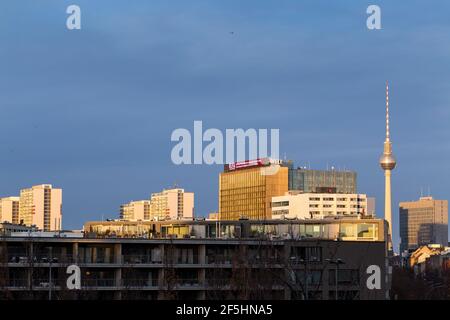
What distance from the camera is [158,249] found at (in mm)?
84125

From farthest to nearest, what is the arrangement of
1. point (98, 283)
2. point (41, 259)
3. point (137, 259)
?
point (137, 259) < point (98, 283) < point (41, 259)

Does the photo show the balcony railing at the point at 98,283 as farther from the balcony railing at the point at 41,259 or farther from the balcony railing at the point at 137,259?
the balcony railing at the point at 137,259

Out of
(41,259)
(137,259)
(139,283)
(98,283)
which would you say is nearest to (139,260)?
(137,259)

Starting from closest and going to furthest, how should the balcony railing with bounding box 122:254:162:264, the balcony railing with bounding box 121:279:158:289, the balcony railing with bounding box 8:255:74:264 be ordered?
the balcony railing with bounding box 8:255:74:264 → the balcony railing with bounding box 121:279:158:289 → the balcony railing with bounding box 122:254:162:264

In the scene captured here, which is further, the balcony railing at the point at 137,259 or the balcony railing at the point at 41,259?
the balcony railing at the point at 137,259

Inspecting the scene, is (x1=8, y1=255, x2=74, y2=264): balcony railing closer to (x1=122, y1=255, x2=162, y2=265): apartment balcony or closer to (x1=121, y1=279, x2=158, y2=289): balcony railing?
(x1=121, y1=279, x2=158, y2=289): balcony railing

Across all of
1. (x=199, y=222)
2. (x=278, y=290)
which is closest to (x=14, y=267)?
(x=278, y=290)

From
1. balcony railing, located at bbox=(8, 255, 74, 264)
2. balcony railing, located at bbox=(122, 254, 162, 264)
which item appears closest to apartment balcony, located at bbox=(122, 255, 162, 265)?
balcony railing, located at bbox=(122, 254, 162, 264)

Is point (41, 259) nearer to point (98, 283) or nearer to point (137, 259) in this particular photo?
point (98, 283)

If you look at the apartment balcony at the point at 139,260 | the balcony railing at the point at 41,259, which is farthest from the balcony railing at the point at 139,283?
the balcony railing at the point at 41,259

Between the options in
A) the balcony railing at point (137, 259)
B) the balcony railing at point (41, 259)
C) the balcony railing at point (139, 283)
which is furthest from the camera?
the balcony railing at point (137, 259)

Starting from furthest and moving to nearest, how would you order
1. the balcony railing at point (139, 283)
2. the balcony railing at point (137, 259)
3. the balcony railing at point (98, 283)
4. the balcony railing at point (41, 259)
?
the balcony railing at point (137, 259) < the balcony railing at point (139, 283) < the balcony railing at point (98, 283) < the balcony railing at point (41, 259)

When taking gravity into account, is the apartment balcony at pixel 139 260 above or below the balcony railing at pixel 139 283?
above
